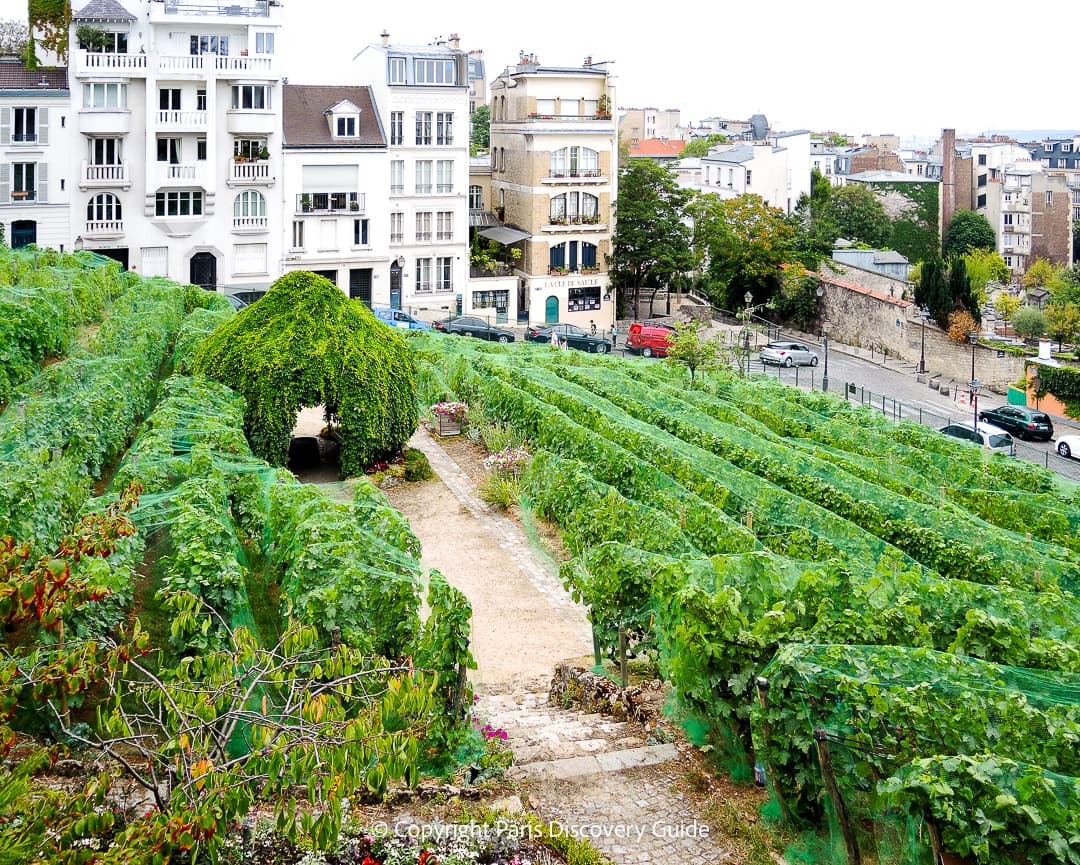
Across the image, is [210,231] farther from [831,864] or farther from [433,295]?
[831,864]

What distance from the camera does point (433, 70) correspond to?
54719 millimetres

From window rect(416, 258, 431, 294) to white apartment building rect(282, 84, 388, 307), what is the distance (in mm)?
1539

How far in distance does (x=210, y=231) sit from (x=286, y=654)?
44.1 meters

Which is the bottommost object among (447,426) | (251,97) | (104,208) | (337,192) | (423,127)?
(447,426)

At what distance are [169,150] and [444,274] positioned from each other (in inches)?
522

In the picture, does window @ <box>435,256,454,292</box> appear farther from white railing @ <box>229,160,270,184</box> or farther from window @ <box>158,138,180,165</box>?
window @ <box>158,138,180,165</box>

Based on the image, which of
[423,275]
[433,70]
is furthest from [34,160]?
[433,70]

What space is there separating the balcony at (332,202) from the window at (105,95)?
8.23 metres

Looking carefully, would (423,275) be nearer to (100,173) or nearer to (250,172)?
(250,172)

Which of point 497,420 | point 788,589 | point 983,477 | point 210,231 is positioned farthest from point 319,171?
point 788,589

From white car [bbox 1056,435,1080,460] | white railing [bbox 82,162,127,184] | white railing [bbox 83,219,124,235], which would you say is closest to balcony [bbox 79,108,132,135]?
white railing [bbox 82,162,127,184]

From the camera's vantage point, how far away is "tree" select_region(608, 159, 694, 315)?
58.4 meters

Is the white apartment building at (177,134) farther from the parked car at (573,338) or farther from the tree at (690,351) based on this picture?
the tree at (690,351)

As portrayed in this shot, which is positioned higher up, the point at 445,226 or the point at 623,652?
the point at 445,226
